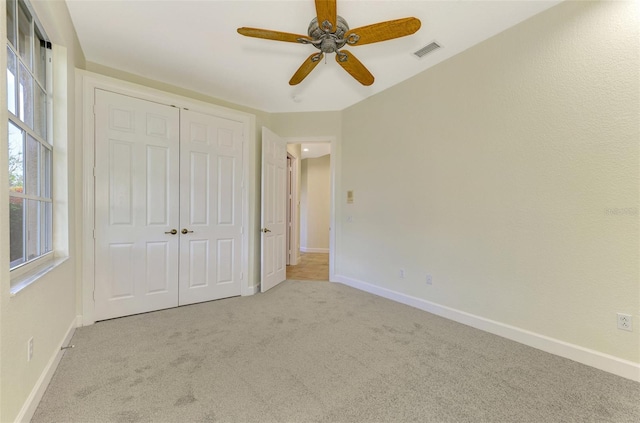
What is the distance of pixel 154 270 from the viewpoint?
2936 mm

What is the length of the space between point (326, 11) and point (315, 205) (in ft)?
19.3

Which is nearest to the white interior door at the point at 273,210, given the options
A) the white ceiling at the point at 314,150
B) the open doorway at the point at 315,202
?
the white ceiling at the point at 314,150

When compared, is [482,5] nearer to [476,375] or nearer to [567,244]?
[567,244]

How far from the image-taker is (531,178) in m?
2.21

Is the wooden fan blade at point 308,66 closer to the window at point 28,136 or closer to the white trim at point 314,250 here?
the window at point 28,136

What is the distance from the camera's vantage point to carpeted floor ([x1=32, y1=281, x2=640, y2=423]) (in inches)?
56.9

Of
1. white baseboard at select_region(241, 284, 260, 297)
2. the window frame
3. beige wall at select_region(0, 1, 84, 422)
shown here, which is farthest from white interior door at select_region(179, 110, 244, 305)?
the window frame

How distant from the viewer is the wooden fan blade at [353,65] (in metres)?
2.03

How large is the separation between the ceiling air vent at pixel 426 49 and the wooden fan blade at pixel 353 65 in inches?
25.6

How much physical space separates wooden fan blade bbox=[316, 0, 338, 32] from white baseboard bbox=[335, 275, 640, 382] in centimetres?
283

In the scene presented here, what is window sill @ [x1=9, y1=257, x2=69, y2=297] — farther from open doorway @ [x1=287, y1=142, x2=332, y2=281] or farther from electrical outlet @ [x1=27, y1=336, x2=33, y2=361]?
open doorway @ [x1=287, y1=142, x2=332, y2=281]

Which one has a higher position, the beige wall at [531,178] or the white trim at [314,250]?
the beige wall at [531,178]

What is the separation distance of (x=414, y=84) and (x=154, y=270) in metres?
3.70

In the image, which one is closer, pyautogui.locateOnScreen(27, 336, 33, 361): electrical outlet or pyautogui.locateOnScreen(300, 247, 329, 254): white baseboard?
pyautogui.locateOnScreen(27, 336, 33, 361): electrical outlet
